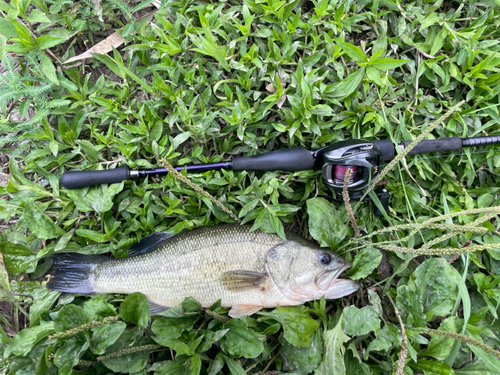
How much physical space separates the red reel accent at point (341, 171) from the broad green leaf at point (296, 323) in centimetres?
118

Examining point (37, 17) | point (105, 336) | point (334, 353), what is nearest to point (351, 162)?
point (334, 353)

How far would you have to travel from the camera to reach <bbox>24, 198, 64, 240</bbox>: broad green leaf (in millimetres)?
2896

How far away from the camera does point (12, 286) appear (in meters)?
3.00

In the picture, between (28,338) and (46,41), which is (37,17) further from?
(28,338)

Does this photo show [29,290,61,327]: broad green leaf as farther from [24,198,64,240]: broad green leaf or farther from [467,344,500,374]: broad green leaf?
[467,344,500,374]: broad green leaf

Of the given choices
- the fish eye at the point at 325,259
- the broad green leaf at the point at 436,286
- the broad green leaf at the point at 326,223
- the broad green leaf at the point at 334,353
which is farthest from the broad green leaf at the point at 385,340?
the broad green leaf at the point at 326,223

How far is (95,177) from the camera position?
291 cm

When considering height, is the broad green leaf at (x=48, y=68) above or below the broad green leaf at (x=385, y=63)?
above

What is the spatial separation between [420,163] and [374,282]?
47.7 inches

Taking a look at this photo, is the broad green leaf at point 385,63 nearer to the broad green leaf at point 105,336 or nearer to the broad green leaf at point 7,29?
the broad green leaf at point 105,336

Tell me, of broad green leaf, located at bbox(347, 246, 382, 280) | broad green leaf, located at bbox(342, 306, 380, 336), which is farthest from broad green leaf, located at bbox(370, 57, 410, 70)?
broad green leaf, located at bbox(342, 306, 380, 336)

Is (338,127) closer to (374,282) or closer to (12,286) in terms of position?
(374,282)

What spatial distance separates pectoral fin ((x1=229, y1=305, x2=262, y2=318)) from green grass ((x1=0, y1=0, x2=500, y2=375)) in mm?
80

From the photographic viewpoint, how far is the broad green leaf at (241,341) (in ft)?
8.47
